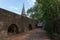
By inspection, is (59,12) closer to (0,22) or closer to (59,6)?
(59,6)

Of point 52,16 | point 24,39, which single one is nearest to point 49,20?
point 52,16

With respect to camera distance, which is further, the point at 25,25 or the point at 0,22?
the point at 25,25

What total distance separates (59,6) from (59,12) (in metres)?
0.66

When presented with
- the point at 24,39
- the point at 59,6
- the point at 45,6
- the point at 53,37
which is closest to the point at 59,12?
the point at 59,6

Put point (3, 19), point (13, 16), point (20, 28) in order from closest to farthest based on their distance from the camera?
point (3, 19) < point (13, 16) < point (20, 28)

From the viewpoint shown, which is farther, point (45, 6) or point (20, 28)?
point (20, 28)

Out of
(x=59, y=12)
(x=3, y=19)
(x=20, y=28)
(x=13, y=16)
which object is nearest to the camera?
(x=3, y=19)

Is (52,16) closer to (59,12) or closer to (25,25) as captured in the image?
(59,12)

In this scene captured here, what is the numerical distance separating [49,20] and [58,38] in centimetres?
267

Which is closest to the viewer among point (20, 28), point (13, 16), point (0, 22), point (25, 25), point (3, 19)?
point (0, 22)

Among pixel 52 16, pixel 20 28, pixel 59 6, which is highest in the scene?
pixel 59 6

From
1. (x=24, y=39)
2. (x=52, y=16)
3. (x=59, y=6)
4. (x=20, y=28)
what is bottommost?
(x=24, y=39)

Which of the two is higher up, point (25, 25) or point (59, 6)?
point (59, 6)

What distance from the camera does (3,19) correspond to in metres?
11.4
